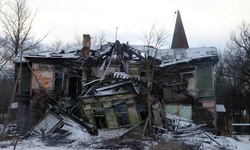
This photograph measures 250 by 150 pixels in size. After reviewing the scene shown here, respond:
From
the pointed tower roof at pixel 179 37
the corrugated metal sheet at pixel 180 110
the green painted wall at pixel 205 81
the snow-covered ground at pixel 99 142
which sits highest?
the pointed tower roof at pixel 179 37

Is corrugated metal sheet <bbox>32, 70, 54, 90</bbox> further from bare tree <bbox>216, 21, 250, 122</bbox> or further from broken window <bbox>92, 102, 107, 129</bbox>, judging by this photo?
bare tree <bbox>216, 21, 250, 122</bbox>

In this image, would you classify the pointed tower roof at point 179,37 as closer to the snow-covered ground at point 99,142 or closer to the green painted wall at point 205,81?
the green painted wall at point 205,81

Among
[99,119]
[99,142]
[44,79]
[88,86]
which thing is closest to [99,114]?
[99,119]

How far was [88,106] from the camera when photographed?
62.0ft

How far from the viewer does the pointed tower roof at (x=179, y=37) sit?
4026cm

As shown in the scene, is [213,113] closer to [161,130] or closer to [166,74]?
[166,74]

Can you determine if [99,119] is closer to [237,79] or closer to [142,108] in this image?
[142,108]

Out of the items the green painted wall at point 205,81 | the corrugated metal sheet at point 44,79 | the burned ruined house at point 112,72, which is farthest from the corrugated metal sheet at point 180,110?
the corrugated metal sheet at point 44,79

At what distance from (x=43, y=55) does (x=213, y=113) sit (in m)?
14.8

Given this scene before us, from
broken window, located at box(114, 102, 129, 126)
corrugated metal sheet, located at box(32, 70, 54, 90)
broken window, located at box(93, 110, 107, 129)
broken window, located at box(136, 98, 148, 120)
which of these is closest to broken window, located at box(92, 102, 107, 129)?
broken window, located at box(93, 110, 107, 129)

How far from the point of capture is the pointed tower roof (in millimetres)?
40256

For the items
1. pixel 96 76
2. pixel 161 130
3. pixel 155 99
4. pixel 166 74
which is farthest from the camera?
pixel 166 74

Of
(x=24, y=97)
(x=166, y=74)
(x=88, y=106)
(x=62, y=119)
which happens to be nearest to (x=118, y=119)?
(x=88, y=106)

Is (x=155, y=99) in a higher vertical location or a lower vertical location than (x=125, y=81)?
lower
